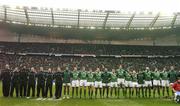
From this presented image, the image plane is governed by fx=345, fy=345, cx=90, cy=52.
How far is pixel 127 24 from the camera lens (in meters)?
54.3

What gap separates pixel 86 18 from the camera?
169 feet

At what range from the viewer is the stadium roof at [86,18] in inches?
1916

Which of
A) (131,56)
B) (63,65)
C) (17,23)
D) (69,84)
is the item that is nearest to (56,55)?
(63,65)

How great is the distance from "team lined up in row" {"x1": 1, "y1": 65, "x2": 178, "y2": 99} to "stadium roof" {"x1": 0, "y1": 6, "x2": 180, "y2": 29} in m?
24.4

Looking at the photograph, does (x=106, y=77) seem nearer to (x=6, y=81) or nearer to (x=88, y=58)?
(x=6, y=81)

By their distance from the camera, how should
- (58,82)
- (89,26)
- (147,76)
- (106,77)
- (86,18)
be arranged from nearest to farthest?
(58,82) < (106,77) < (147,76) < (86,18) < (89,26)

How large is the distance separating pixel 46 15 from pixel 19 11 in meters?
3.95

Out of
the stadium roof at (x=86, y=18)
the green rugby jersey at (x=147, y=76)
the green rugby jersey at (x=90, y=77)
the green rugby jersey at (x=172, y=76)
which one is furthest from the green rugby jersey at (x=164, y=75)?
the stadium roof at (x=86, y=18)

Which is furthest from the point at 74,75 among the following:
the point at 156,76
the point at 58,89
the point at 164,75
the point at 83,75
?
the point at 164,75

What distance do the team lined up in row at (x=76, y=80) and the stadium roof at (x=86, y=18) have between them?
80.0 feet

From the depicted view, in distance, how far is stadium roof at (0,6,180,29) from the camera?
48.7 metres

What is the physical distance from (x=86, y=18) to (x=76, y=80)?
2836 centimetres

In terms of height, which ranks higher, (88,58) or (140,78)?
(88,58)

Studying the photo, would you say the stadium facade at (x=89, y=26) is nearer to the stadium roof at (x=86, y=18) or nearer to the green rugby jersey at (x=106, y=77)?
the stadium roof at (x=86, y=18)
